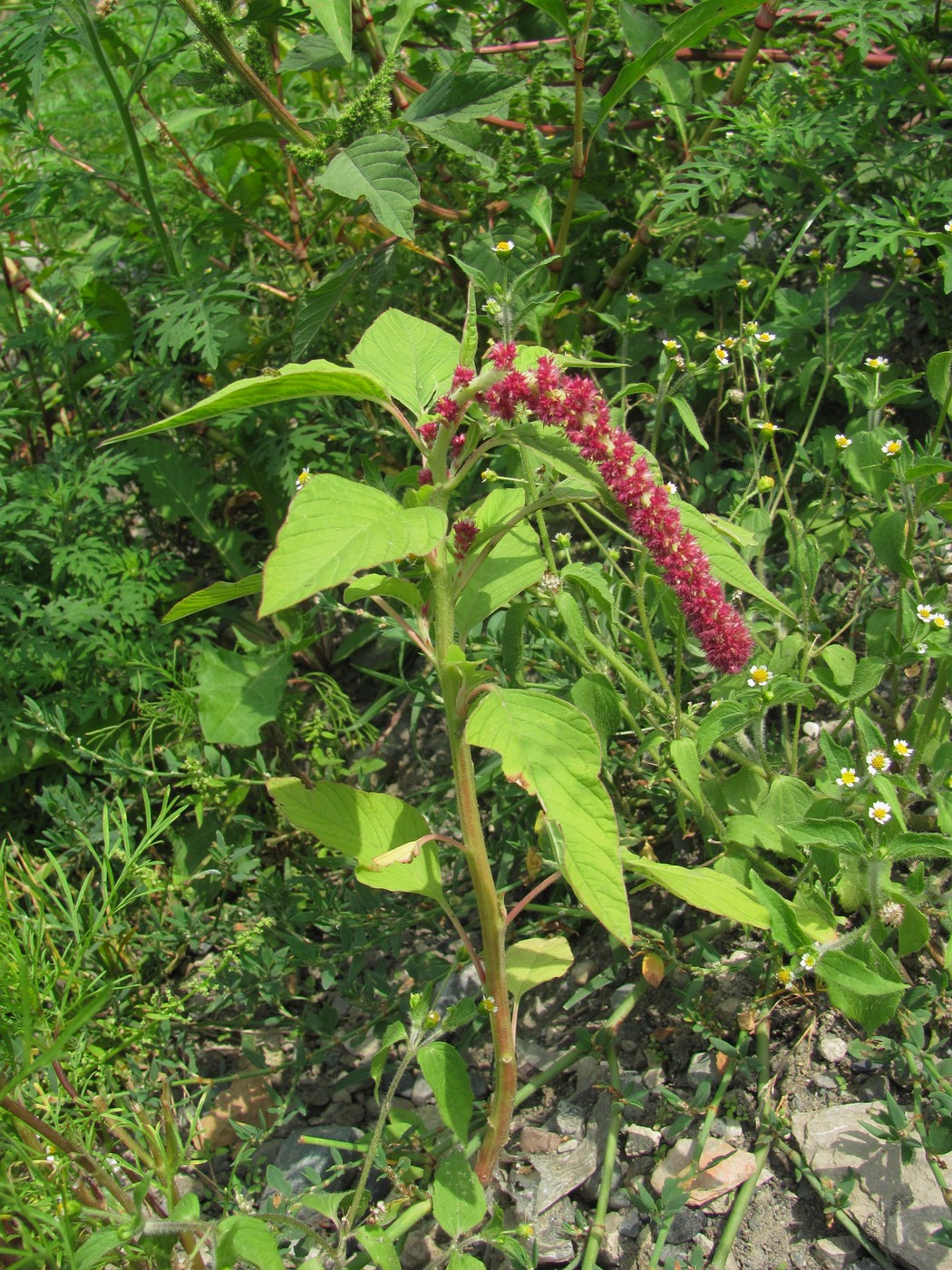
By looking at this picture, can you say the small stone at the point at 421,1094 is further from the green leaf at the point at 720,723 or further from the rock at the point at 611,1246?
the green leaf at the point at 720,723

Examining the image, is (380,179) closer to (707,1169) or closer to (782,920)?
(782,920)

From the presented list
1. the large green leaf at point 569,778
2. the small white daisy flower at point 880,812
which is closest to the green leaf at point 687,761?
the small white daisy flower at point 880,812

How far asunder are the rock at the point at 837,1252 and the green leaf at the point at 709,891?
54 centimetres

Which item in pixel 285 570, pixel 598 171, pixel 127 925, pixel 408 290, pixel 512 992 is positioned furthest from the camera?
pixel 408 290

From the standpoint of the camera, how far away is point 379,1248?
54.2 inches

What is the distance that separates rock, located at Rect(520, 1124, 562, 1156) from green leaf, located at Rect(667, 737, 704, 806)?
0.71m

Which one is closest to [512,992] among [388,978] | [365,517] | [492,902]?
[492,902]

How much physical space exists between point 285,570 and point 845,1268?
1.37 metres

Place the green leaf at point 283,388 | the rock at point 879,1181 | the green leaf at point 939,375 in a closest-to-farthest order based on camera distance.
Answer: the green leaf at point 283,388
the rock at point 879,1181
the green leaf at point 939,375

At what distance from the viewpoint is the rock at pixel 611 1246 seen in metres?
1.59

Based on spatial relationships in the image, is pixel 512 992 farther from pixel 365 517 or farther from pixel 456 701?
pixel 365 517

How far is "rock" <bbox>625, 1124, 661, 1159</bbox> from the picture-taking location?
1696mm

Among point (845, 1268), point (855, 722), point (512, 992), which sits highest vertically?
point (855, 722)

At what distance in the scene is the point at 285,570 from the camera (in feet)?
3.31
